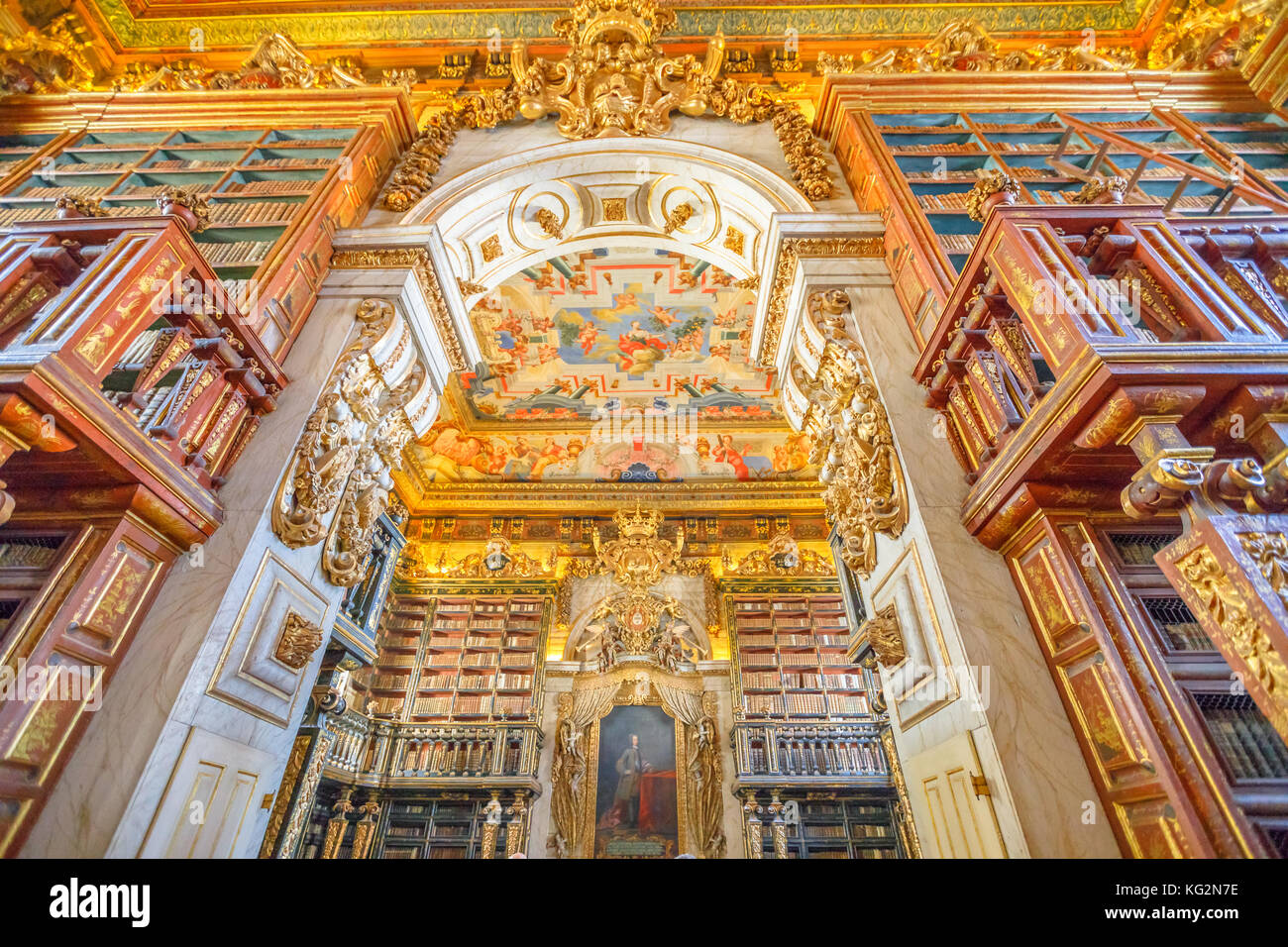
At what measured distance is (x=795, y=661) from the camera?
1023 cm

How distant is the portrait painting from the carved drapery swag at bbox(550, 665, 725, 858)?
20 centimetres

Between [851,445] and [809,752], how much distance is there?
668 centimetres

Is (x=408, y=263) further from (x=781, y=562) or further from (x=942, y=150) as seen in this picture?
(x=781, y=562)

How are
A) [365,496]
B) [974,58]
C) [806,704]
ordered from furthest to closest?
1. [806,704]
2. [974,58]
3. [365,496]

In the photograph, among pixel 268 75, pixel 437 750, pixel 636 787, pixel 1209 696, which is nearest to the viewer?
pixel 1209 696

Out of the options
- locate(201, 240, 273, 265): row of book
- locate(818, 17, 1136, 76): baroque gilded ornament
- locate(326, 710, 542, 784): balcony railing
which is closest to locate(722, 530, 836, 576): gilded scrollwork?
locate(326, 710, 542, 784): balcony railing

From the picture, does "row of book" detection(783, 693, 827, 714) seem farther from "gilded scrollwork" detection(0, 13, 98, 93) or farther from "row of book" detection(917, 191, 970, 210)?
"gilded scrollwork" detection(0, 13, 98, 93)

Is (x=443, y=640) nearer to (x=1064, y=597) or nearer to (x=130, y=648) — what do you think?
(x=130, y=648)

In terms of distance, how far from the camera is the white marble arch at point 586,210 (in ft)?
20.8

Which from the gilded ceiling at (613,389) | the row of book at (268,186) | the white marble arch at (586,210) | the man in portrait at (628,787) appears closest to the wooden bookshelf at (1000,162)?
the white marble arch at (586,210)

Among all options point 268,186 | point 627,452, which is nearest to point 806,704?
point 627,452

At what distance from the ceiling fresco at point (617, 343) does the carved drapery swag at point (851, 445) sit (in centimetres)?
490
